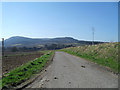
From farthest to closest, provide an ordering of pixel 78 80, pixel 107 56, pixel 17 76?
1. pixel 107 56
2. pixel 17 76
3. pixel 78 80

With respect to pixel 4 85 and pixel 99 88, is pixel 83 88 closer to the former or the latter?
pixel 99 88

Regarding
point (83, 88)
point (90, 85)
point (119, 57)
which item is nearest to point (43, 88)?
point (83, 88)

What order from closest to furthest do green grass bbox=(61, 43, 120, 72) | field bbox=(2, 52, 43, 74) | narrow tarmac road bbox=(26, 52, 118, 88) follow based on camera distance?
narrow tarmac road bbox=(26, 52, 118, 88) → green grass bbox=(61, 43, 120, 72) → field bbox=(2, 52, 43, 74)

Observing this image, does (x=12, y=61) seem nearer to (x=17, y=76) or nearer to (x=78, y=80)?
(x=17, y=76)

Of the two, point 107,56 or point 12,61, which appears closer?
point 107,56

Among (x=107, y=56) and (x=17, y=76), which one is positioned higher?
(x=107, y=56)

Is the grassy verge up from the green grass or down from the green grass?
down

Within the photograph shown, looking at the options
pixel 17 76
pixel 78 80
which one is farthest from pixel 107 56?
pixel 17 76

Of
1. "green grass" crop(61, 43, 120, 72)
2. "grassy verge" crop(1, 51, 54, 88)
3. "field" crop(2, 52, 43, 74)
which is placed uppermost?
"green grass" crop(61, 43, 120, 72)

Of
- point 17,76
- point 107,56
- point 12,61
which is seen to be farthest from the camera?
point 12,61

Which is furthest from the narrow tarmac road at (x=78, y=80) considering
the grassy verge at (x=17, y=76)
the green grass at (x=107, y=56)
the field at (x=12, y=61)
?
the field at (x=12, y=61)

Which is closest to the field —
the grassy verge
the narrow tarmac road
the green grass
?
the grassy verge

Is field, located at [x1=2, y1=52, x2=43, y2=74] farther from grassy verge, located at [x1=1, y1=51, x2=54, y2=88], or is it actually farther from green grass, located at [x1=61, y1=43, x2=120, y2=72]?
green grass, located at [x1=61, y1=43, x2=120, y2=72]

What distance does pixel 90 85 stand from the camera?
6391mm
